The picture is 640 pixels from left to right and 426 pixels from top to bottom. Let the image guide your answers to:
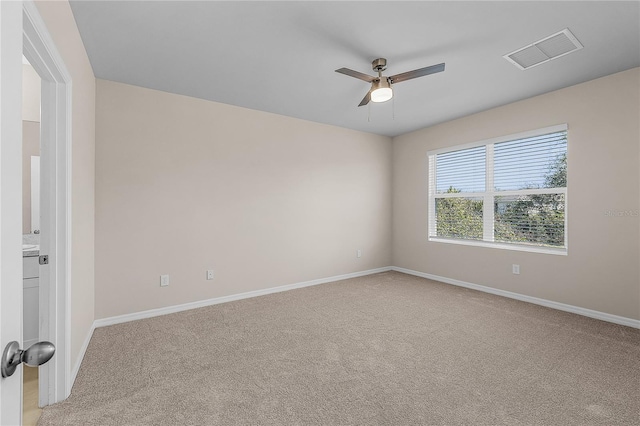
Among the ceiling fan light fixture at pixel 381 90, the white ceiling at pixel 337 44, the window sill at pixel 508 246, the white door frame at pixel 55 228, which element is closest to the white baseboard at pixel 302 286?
the white door frame at pixel 55 228

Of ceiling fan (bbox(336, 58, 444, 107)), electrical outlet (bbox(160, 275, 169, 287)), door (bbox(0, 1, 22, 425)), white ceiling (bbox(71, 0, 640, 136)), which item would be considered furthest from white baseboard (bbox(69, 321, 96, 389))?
ceiling fan (bbox(336, 58, 444, 107))

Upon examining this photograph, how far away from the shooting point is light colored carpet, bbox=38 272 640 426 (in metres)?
1.77

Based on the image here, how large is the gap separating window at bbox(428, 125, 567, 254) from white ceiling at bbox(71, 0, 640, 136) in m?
0.74

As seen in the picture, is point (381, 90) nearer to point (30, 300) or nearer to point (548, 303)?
point (548, 303)

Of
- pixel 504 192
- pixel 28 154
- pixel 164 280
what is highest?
pixel 28 154

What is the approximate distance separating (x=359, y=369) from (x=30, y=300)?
8.82ft

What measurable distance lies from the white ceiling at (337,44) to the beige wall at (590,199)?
24 cm

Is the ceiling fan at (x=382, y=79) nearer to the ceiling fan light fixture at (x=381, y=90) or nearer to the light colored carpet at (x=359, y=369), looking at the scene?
the ceiling fan light fixture at (x=381, y=90)

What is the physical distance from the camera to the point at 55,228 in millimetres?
1852

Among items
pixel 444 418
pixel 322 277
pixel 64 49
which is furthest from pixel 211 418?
pixel 322 277

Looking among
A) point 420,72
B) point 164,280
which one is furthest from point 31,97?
point 420,72

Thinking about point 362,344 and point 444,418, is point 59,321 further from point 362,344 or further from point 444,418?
point 444,418

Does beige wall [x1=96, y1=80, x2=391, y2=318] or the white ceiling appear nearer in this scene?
the white ceiling

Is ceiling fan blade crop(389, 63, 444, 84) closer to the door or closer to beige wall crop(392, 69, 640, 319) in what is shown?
beige wall crop(392, 69, 640, 319)
